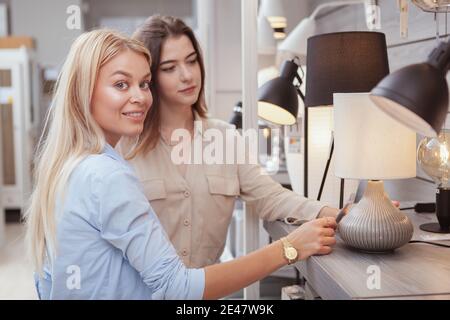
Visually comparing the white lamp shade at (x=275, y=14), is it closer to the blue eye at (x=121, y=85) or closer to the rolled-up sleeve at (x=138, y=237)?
the blue eye at (x=121, y=85)

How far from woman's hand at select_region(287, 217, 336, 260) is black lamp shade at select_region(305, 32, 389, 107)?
518 millimetres

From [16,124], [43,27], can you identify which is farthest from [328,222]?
[43,27]

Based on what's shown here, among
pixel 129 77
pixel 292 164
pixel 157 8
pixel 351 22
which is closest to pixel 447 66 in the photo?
pixel 129 77

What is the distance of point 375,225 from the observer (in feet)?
4.05

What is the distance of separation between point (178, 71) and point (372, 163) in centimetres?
61

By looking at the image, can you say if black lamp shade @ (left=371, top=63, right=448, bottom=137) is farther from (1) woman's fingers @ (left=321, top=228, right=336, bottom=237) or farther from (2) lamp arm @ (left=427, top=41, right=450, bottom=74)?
(1) woman's fingers @ (left=321, top=228, right=336, bottom=237)

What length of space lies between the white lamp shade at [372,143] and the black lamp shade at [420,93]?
347 mm

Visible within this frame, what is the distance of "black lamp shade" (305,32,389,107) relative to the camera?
5.27ft

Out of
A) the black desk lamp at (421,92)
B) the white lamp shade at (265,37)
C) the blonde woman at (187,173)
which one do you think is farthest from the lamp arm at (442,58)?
the white lamp shade at (265,37)

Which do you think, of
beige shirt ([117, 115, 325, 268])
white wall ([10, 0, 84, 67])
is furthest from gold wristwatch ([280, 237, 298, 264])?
white wall ([10, 0, 84, 67])

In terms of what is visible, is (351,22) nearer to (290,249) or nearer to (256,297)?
(256,297)

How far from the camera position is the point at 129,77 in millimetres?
1216

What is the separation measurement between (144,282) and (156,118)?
0.66 meters

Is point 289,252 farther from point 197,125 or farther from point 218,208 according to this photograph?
point 197,125
